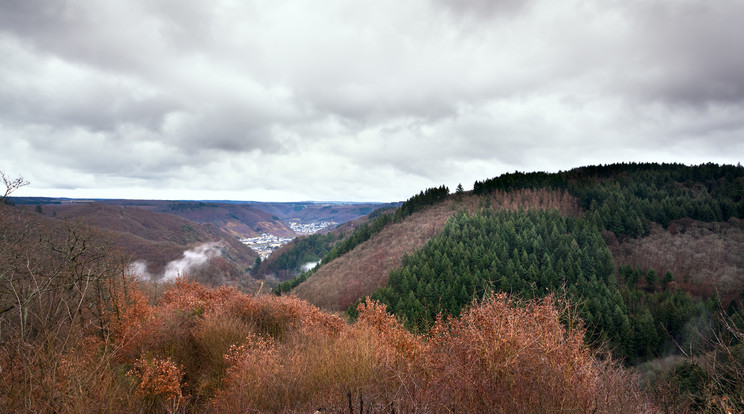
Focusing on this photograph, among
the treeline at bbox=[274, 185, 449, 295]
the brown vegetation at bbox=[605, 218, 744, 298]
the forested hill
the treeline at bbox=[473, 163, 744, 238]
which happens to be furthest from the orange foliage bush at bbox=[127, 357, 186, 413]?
the treeline at bbox=[473, 163, 744, 238]

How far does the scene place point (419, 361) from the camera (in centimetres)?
631

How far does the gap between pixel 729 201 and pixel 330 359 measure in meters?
154

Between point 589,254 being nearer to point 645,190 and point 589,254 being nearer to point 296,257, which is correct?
point 645,190

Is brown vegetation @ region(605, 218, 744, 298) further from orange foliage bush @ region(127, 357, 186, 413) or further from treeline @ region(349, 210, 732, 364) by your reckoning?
orange foliage bush @ region(127, 357, 186, 413)

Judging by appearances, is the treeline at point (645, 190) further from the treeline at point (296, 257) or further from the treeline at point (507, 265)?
the treeline at point (296, 257)

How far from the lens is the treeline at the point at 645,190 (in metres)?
93.5

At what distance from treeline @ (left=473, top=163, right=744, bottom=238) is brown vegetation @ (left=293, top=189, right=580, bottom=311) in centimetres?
831

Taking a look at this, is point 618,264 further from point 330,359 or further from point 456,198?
point 330,359

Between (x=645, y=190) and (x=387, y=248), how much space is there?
99.6 meters

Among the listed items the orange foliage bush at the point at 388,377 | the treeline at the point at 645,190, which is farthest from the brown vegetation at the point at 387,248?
the orange foliage bush at the point at 388,377

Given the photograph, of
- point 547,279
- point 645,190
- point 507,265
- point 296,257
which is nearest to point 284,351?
point 507,265

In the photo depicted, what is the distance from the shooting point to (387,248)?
93.9 m

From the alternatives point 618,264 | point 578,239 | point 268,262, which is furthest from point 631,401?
point 268,262

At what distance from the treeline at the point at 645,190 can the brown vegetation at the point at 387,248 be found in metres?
8.31
